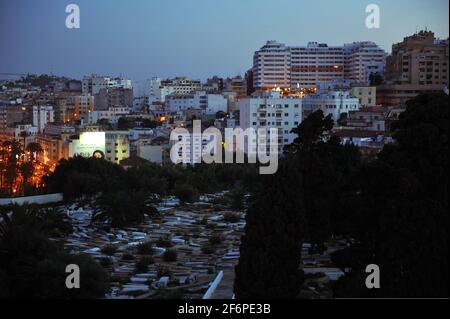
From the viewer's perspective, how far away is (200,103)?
31.2 m

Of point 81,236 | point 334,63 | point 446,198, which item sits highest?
point 334,63

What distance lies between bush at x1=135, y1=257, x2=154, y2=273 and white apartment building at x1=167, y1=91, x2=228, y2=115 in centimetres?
2149

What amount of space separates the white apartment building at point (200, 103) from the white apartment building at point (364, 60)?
5.33m

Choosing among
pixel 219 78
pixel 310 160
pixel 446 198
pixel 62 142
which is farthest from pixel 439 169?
pixel 219 78

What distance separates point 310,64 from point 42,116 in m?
10.7

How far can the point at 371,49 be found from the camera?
31484 millimetres

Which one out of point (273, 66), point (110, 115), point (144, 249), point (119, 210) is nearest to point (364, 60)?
point (273, 66)

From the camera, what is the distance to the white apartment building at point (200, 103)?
30000mm

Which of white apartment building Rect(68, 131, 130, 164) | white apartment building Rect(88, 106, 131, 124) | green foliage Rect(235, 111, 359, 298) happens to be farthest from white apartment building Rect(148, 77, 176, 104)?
green foliage Rect(235, 111, 359, 298)

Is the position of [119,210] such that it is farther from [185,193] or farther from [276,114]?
[276,114]

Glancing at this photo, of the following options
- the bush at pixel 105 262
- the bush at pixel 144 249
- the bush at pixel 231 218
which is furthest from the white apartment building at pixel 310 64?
the bush at pixel 105 262

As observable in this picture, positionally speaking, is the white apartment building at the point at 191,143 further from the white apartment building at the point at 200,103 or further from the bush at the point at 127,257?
the bush at the point at 127,257

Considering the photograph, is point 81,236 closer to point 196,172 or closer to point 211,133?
point 196,172
